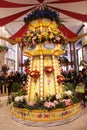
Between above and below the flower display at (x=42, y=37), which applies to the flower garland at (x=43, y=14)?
above

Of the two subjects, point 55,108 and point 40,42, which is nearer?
point 55,108

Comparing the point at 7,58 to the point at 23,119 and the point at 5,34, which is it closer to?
the point at 5,34

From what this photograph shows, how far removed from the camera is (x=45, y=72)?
4016mm

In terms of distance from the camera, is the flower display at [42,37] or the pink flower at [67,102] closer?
the pink flower at [67,102]

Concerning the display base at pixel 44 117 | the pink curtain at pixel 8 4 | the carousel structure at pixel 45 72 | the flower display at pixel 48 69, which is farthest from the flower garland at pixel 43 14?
the display base at pixel 44 117

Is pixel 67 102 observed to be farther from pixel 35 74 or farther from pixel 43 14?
pixel 43 14

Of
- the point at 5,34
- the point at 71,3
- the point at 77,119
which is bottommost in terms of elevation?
the point at 77,119

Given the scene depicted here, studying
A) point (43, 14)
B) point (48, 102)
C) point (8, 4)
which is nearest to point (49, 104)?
point (48, 102)

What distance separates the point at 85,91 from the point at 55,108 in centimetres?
180

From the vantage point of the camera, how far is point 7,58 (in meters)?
10.4

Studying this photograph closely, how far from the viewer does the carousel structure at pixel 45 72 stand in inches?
141

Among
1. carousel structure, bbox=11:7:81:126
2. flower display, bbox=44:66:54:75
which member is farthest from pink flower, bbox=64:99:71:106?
flower display, bbox=44:66:54:75

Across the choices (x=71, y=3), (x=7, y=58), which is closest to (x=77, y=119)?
(x=71, y=3)

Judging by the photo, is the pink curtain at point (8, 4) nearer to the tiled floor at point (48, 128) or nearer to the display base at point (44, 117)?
the display base at point (44, 117)
